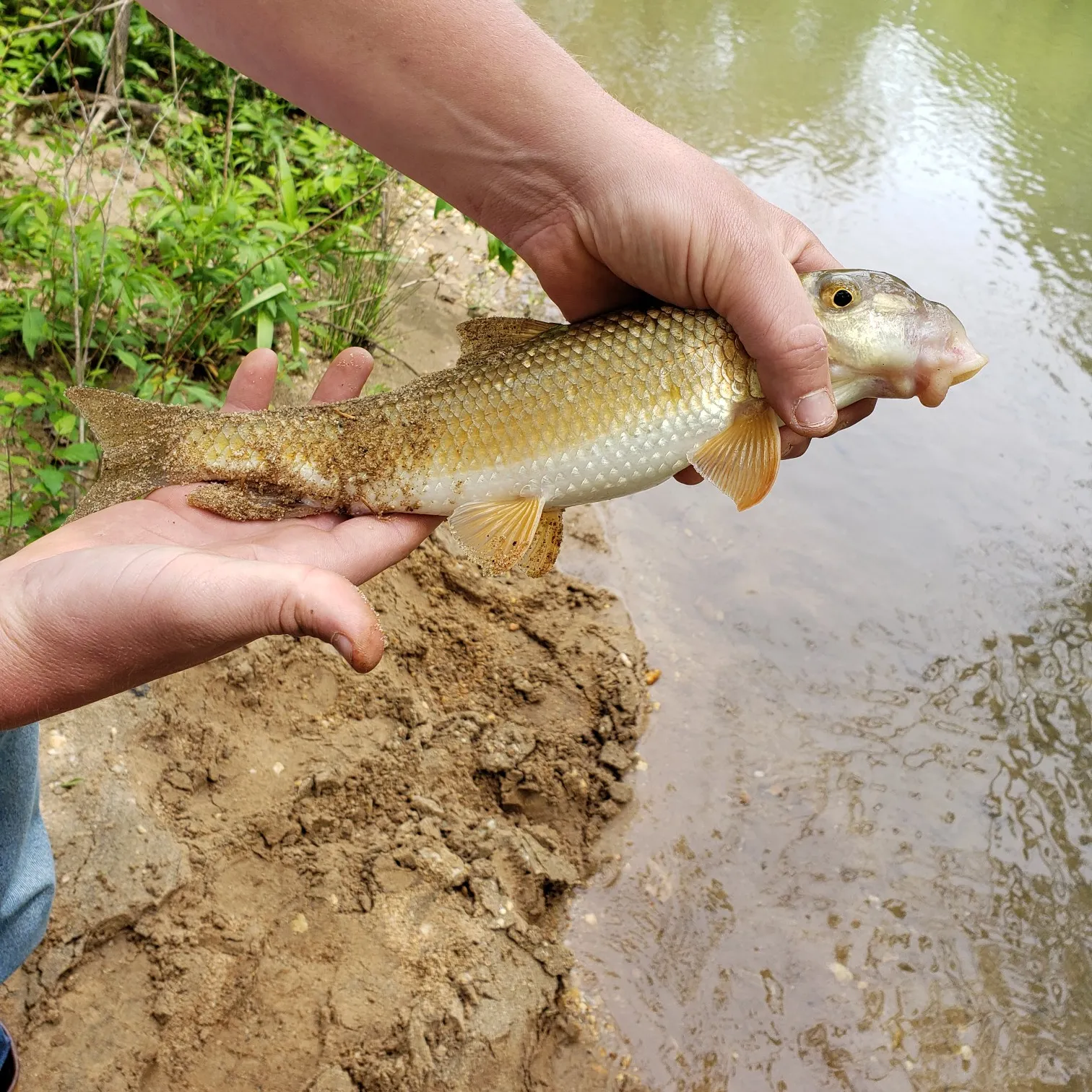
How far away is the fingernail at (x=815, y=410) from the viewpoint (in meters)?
2.80

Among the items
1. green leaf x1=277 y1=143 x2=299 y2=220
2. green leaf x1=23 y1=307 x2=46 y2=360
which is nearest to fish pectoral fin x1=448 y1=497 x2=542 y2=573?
Answer: green leaf x1=23 y1=307 x2=46 y2=360

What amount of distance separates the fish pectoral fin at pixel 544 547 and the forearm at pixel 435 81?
0.98 meters

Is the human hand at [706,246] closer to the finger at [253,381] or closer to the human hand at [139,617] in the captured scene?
the finger at [253,381]

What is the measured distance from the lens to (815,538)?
5.48 metres

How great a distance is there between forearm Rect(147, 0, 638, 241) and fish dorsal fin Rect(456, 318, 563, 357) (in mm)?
379

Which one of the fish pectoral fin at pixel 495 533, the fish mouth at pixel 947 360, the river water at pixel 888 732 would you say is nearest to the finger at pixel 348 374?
the fish pectoral fin at pixel 495 533

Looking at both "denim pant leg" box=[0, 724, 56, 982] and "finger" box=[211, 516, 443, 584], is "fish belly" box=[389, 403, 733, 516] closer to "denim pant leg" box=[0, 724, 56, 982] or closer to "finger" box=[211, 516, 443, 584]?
"finger" box=[211, 516, 443, 584]

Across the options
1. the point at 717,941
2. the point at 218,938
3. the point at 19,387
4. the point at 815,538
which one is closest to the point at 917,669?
the point at 815,538

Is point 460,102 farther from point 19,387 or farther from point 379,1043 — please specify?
point 379,1043

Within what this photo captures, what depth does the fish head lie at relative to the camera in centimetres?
285

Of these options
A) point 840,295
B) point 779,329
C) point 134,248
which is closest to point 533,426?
point 779,329

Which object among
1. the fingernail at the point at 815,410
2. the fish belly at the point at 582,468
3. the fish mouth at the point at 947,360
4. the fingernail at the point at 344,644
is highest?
the fish mouth at the point at 947,360

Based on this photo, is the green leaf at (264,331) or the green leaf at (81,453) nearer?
the green leaf at (81,453)

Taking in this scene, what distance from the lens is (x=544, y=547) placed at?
121 inches
